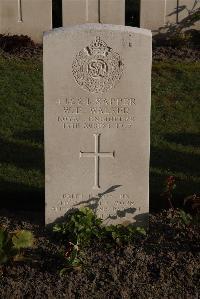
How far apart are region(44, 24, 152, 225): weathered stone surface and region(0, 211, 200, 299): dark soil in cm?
35

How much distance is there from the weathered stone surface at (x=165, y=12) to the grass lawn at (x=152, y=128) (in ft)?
5.47

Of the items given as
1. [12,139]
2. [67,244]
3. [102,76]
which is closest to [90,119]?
[102,76]

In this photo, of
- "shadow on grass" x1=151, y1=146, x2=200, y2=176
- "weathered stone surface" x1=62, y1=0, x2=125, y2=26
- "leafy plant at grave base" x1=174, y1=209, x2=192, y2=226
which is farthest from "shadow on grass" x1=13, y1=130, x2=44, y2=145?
"weathered stone surface" x1=62, y1=0, x2=125, y2=26

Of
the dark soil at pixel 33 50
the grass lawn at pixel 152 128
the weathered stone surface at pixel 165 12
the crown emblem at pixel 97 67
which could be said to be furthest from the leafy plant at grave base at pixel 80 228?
the weathered stone surface at pixel 165 12

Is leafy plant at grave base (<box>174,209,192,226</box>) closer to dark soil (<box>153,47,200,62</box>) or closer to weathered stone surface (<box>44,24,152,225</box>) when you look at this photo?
weathered stone surface (<box>44,24,152,225</box>)

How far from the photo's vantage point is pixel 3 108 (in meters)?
9.57

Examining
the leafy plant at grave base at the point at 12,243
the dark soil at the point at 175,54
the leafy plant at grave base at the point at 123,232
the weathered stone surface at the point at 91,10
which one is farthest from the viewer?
the weathered stone surface at the point at 91,10

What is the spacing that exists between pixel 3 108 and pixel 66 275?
4.65 metres

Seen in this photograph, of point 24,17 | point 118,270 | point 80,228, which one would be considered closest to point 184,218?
point 118,270

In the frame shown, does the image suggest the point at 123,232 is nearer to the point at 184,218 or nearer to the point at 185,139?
the point at 184,218

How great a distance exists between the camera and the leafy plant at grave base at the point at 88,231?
5773 millimetres

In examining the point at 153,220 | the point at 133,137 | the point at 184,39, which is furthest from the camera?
the point at 184,39

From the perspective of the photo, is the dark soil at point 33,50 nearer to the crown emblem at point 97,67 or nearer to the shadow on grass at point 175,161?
the shadow on grass at point 175,161

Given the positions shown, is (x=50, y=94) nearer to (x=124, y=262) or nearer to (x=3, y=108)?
(x=124, y=262)
